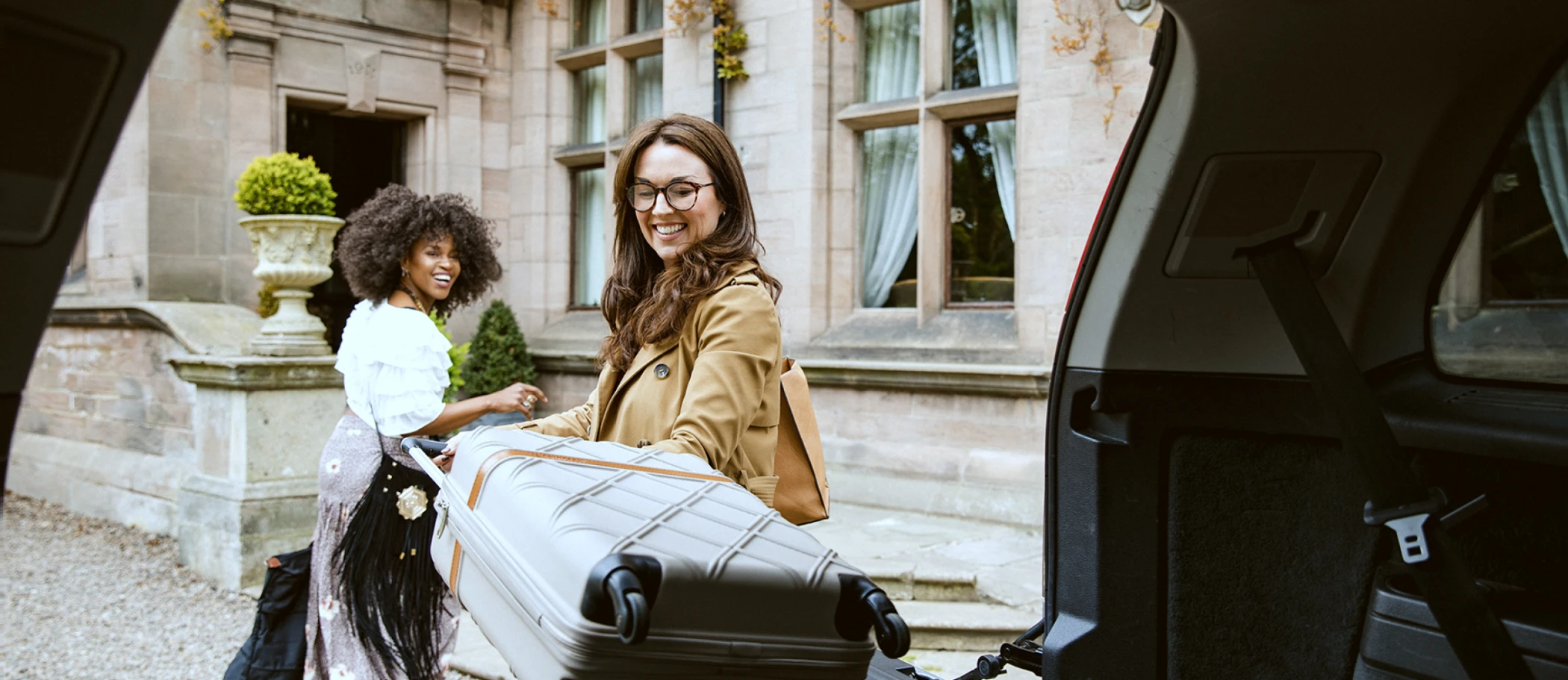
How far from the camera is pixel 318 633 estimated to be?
3.67 metres

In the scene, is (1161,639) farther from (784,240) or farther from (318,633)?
(784,240)

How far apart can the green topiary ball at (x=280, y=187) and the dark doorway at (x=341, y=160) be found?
12.3 feet

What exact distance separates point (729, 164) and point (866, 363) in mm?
5167

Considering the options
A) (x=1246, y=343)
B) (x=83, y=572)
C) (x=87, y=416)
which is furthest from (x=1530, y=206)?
(x=87, y=416)

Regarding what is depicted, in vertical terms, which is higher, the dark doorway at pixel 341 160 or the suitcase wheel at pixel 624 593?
the dark doorway at pixel 341 160

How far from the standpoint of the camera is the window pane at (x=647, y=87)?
9.20 meters

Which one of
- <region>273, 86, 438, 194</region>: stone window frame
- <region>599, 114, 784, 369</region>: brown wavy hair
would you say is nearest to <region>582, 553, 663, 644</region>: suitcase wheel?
<region>599, 114, 784, 369</region>: brown wavy hair

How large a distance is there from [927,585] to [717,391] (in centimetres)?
347

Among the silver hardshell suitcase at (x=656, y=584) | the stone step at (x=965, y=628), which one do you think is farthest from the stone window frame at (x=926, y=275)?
the silver hardshell suitcase at (x=656, y=584)

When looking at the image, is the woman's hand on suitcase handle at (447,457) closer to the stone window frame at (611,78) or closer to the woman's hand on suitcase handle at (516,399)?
the woman's hand on suitcase handle at (516,399)

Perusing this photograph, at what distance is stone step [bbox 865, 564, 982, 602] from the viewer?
5035mm

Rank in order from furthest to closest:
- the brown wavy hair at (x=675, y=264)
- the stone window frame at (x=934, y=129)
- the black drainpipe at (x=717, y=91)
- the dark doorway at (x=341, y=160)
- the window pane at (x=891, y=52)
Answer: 1. the dark doorway at (x=341, y=160)
2. the black drainpipe at (x=717, y=91)
3. the window pane at (x=891, y=52)
4. the stone window frame at (x=934, y=129)
5. the brown wavy hair at (x=675, y=264)

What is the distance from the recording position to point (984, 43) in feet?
23.7

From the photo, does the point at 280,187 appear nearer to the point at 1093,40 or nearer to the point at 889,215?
the point at 889,215
